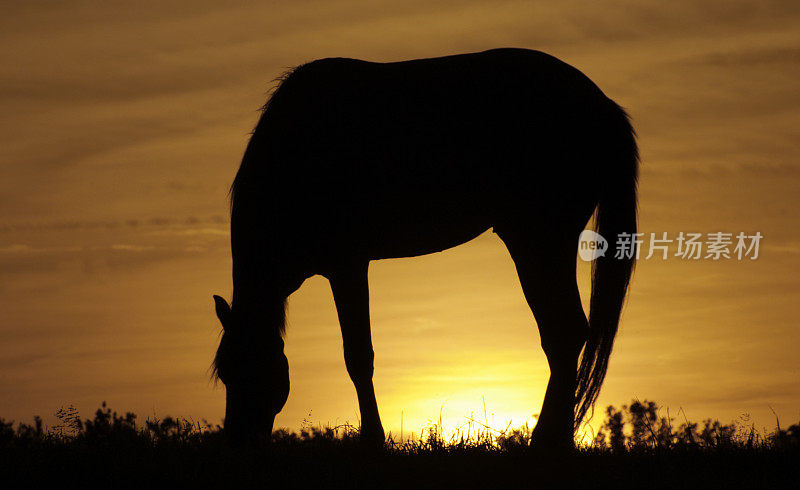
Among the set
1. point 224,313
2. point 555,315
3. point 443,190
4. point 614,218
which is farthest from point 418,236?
point 224,313

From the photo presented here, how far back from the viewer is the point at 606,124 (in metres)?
7.47

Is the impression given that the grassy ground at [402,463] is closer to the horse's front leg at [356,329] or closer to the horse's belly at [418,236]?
the horse's front leg at [356,329]

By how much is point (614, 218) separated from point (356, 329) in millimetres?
2392

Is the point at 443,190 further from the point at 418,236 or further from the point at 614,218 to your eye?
the point at 614,218

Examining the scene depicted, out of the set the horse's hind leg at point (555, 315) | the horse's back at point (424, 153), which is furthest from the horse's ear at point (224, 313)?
the horse's hind leg at point (555, 315)

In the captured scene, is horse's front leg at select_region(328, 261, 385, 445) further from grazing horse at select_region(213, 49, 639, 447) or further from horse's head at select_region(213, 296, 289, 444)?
horse's head at select_region(213, 296, 289, 444)

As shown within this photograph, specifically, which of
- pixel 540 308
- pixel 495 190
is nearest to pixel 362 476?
pixel 540 308

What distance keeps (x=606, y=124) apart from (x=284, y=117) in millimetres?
2763

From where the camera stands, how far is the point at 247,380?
6.64m

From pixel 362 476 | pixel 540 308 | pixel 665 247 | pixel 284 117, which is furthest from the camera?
pixel 665 247

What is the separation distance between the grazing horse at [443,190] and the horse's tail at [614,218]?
12 millimetres

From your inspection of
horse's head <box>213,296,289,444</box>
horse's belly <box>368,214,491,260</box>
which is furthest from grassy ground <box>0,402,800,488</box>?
horse's belly <box>368,214,491,260</box>

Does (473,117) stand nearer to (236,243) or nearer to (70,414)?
(236,243)

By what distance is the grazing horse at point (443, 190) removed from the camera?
709cm
